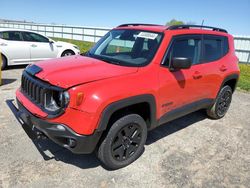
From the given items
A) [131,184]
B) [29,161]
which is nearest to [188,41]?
[131,184]

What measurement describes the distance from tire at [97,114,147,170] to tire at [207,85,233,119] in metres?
2.35

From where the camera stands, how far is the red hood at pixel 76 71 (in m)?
2.93

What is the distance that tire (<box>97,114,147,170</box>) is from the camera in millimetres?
3092

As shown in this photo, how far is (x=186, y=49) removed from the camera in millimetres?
4074

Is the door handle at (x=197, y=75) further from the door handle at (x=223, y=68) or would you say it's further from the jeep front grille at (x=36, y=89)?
the jeep front grille at (x=36, y=89)

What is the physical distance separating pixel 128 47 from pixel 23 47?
6.14 m

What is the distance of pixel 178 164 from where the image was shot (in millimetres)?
3590

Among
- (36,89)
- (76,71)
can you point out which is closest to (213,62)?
(76,71)

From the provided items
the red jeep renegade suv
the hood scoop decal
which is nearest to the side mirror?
the red jeep renegade suv

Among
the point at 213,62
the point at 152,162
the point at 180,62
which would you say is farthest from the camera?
the point at 213,62

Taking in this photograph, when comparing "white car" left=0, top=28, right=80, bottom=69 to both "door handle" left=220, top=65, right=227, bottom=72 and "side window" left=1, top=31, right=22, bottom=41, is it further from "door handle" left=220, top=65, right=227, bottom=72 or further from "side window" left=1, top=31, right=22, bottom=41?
"door handle" left=220, top=65, right=227, bottom=72

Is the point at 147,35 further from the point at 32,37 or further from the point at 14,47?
the point at 32,37

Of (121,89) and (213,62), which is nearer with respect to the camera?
(121,89)

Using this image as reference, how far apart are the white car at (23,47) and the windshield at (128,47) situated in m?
5.51
